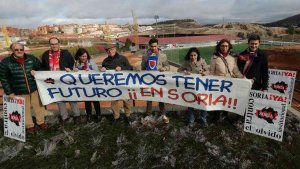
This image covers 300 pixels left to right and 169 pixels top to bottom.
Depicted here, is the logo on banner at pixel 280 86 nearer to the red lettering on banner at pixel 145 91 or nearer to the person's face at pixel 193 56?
the person's face at pixel 193 56

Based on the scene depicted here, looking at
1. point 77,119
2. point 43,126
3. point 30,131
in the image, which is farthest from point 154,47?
point 30,131

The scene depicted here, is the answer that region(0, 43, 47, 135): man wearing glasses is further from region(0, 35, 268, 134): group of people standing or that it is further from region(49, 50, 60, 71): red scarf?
region(49, 50, 60, 71): red scarf

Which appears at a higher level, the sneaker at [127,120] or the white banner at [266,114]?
the white banner at [266,114]

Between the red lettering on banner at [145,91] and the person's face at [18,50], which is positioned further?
the red lettering on banner at [145,91]

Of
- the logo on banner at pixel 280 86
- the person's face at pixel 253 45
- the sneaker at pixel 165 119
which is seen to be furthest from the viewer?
the logo on banner at pixel 280 86

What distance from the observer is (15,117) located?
5.86 meters

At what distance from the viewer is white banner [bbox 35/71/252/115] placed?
5547 millimetres

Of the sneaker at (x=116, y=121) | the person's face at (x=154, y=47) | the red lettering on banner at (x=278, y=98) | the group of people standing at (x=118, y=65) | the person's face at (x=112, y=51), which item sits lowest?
the sneaker at (x=116, y=121)

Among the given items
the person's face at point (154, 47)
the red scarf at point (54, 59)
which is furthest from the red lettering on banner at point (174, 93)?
the red scarf at point (54, 59)

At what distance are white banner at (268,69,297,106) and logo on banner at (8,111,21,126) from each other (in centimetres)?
647

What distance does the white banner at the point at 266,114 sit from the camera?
488cm

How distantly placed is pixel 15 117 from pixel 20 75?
0.92 meters

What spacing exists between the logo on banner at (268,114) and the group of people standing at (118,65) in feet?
2.32

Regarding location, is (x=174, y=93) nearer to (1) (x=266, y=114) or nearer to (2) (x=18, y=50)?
(1) (x=266, y=114)
